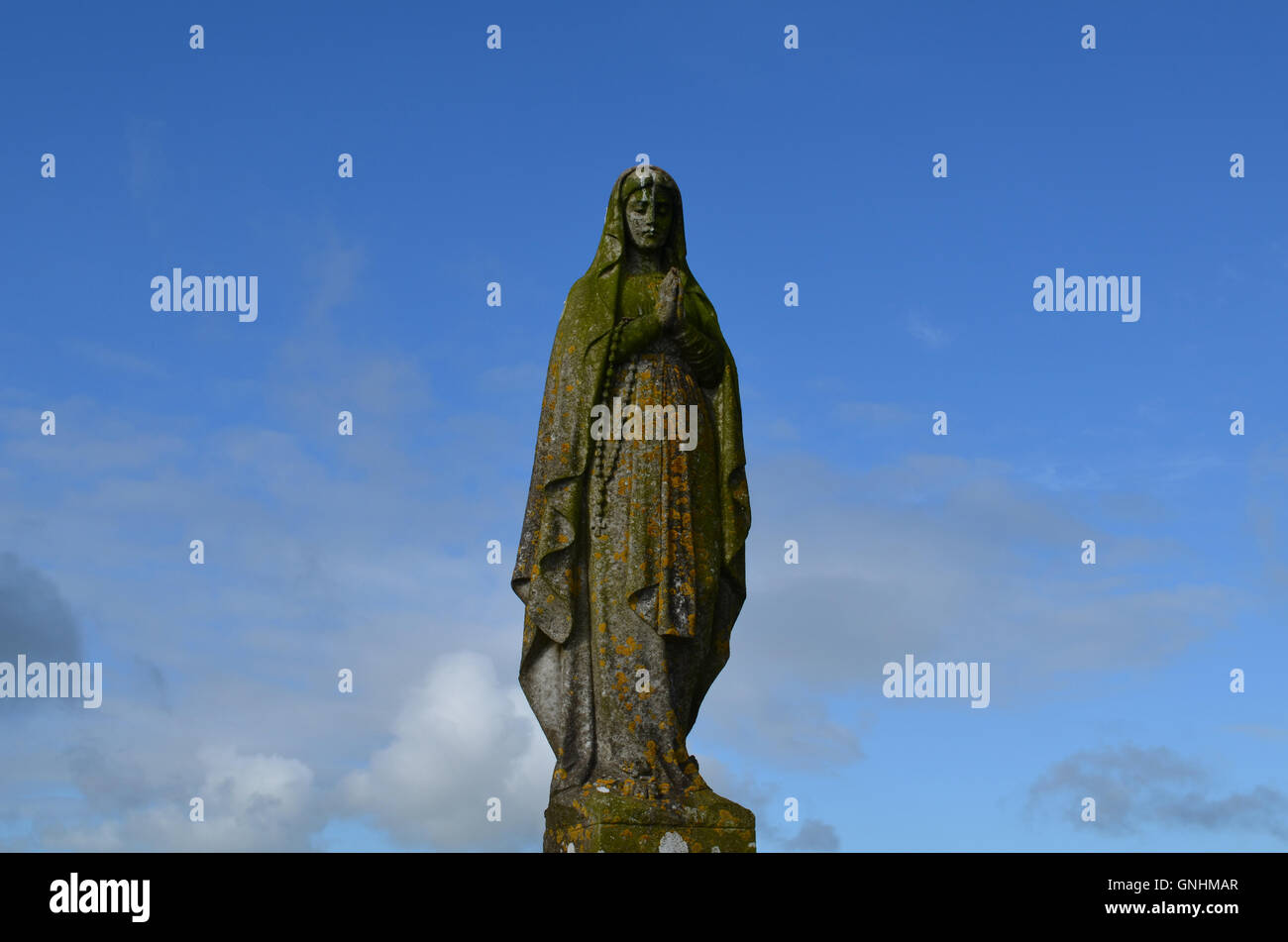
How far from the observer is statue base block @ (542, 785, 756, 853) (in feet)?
45.7

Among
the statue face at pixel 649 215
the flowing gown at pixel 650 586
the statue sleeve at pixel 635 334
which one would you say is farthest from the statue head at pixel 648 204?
the flowing gown at pixel 650 586

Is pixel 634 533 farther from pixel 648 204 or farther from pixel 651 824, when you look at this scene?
pixel 648 204

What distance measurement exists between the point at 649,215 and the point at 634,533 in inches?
130

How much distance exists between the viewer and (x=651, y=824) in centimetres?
1405

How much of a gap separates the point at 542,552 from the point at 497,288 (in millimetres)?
3502

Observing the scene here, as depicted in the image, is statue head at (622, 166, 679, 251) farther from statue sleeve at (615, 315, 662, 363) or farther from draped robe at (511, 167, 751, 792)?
statue sleeve at (615, 315, 662, 363)

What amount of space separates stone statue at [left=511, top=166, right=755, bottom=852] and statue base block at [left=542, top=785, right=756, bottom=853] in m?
0.02

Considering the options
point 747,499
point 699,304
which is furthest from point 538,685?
point 699,304

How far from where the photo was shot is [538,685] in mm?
15305

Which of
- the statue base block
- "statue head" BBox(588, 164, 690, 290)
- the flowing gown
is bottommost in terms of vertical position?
the statue base block

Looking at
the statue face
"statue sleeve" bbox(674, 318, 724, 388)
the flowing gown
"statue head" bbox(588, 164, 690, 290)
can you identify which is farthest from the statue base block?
the statue face
